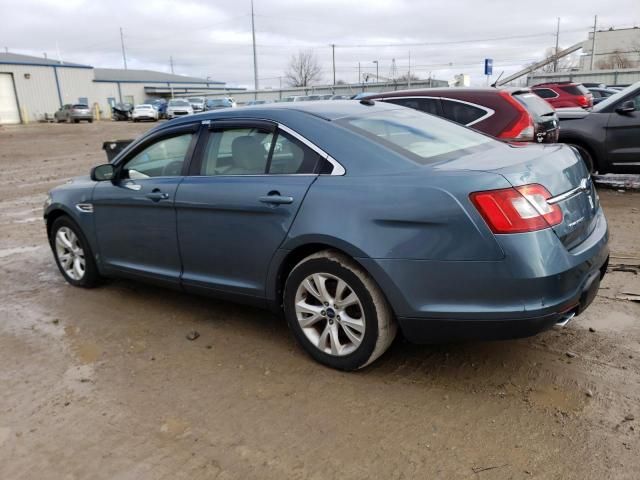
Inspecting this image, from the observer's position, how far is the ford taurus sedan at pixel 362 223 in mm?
2773

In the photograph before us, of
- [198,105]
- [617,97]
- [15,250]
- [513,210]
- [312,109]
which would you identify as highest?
[312,109]

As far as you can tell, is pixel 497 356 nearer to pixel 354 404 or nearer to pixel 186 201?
pixel 354 404

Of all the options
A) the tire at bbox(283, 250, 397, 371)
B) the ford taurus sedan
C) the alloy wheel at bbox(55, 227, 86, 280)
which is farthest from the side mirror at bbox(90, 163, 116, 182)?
the tire at bbox(283, 250, 397, 371)

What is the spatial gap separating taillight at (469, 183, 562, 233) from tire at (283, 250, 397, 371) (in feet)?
2.44

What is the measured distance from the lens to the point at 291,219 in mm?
3338

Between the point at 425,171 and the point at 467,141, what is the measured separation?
913mm

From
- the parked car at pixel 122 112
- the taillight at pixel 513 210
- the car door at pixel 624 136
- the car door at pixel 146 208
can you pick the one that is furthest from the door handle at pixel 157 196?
the parked car at pixel 122 112

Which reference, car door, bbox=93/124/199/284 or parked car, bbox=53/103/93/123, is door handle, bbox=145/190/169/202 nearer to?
car door, bbox=93/124/199/284

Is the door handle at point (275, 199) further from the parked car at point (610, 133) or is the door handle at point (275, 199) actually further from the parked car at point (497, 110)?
the parked car at point (610, 133)

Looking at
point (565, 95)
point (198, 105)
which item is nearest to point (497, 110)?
point (565, 95)

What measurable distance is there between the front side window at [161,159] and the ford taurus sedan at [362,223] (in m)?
0.02

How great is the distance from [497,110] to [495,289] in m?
4.99

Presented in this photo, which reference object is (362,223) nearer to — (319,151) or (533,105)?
(319,151)

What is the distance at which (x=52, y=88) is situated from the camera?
49625 millimetres
